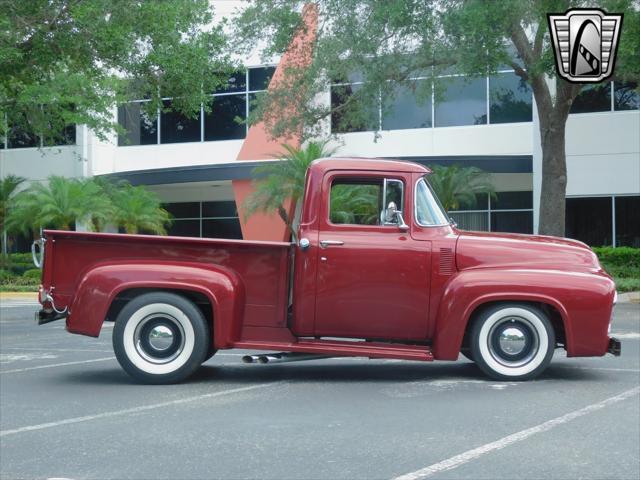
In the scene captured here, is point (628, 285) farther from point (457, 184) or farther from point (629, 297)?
point (457, 184)

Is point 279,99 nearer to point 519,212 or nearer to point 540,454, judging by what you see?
point 519,212

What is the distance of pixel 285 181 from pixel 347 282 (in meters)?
22.0

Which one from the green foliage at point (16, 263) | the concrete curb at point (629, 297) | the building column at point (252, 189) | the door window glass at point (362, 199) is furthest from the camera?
the green foliage at point (16, 263)

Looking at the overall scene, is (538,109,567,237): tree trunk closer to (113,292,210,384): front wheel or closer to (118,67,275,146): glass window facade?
(118,67,275,146): glass window facade

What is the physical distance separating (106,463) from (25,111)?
19.2m

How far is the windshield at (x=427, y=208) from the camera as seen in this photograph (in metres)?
9.23

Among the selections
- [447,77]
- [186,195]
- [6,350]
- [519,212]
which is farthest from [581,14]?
[186,195]

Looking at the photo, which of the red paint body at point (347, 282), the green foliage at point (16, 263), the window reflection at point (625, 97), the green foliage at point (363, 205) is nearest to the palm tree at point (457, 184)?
the window reflection at point (625, 97)

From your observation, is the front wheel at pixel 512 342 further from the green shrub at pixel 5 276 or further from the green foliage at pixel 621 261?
the green shrub at pixel 5 276

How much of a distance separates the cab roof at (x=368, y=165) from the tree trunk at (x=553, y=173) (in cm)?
1541

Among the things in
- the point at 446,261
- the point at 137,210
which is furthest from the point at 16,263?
the point at 446,261

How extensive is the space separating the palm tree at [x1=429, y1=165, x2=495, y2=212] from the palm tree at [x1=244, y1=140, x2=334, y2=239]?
3652mm

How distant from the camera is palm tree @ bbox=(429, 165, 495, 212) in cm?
2964

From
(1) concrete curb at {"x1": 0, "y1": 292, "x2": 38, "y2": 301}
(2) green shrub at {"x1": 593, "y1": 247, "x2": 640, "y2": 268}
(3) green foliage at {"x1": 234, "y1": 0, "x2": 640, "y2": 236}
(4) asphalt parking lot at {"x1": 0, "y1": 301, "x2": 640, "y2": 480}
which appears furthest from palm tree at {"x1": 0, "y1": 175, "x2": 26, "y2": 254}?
(4) asphalt parking lot at {"x1": 0, "y1": 301, "x2": 640, "y2": 480}
